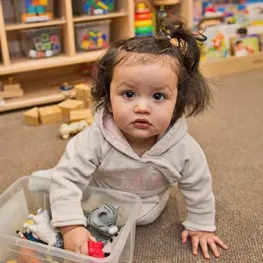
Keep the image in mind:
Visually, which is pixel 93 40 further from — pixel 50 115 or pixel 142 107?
pixel 142 107

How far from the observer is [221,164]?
3.67 ft

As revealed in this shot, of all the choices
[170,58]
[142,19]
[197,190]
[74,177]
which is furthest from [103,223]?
[142,19]

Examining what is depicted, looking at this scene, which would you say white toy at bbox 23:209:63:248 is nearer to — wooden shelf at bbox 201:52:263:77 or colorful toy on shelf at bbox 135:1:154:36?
colorful toy on shelf at bbox 135:1:154:36

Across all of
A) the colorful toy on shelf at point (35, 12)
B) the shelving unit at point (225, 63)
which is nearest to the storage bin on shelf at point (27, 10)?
the colorful toy on shelf at point (35, 12)

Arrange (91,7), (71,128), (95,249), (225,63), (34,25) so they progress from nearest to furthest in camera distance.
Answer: (95,249) → (71,128) → (34,25) → (91,7) → (225,63)

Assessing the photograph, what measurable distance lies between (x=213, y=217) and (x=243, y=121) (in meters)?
0.65

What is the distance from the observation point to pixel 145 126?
723 mm

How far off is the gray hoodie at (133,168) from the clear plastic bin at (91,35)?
955mm

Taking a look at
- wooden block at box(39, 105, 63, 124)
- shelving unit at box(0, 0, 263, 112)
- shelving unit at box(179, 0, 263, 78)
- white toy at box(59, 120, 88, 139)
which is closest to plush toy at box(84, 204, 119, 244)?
white toy at box(59, 120, 88, 139)

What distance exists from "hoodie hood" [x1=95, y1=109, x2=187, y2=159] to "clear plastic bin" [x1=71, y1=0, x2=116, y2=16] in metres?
0.97

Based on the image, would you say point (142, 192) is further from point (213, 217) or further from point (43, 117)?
point (43, 117)

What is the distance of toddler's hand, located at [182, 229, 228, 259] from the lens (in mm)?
797

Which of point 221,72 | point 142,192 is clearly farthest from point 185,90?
point 221,72

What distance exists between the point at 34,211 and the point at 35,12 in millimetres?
961
